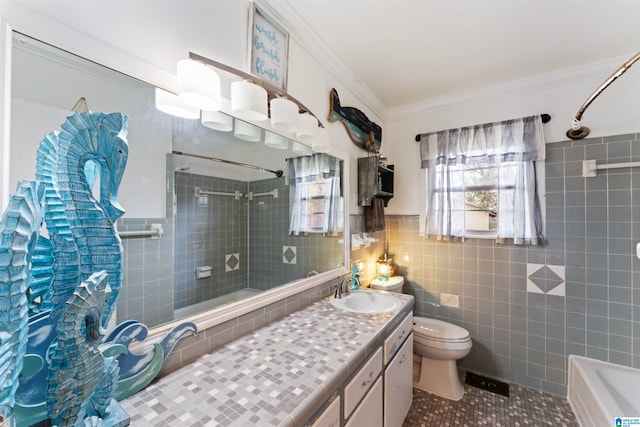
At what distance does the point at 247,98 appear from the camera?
3.42ft

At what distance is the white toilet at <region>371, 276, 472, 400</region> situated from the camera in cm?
194

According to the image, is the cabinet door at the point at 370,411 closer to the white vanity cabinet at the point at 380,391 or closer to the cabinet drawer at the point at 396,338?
the white vanity cabinet at the point at 380,391

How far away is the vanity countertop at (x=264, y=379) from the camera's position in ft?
2.30

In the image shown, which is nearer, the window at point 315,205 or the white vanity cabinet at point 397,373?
the white vanity cabinet at point 397,373

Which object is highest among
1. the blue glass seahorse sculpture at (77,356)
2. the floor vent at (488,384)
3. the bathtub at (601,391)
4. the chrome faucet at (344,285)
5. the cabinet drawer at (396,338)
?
the blue glass seahorse sculpture at (77,356)

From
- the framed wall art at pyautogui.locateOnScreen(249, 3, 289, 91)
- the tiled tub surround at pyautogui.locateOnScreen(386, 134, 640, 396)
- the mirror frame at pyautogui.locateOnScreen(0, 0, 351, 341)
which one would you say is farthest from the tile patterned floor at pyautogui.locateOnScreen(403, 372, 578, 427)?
the framed wall art at pyautogui.locateOnScreen(249, 3, 289, 91)

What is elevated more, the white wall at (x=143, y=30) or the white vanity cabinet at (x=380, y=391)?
the white wall at (x=143, y=30)

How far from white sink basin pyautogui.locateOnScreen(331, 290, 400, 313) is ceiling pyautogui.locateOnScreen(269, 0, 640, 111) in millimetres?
1687

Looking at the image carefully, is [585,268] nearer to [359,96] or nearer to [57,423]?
[359,96]

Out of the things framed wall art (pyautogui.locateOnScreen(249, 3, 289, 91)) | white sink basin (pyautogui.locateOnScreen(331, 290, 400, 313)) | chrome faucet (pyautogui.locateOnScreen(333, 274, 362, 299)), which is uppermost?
framed wall art (pyautogui.locateOnScreen(249, 3, 289, 91))

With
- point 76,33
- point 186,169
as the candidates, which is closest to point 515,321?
point 186,169

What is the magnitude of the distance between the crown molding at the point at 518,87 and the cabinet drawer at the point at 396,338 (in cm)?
195

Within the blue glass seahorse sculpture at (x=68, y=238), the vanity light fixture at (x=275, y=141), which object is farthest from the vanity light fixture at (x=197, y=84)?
the vanity light fixture at (x=275, y=141)

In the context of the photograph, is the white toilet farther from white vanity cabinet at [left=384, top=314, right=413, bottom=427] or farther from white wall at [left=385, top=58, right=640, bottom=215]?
white wall at [left=385, top=58, right=640, bottom=215]
